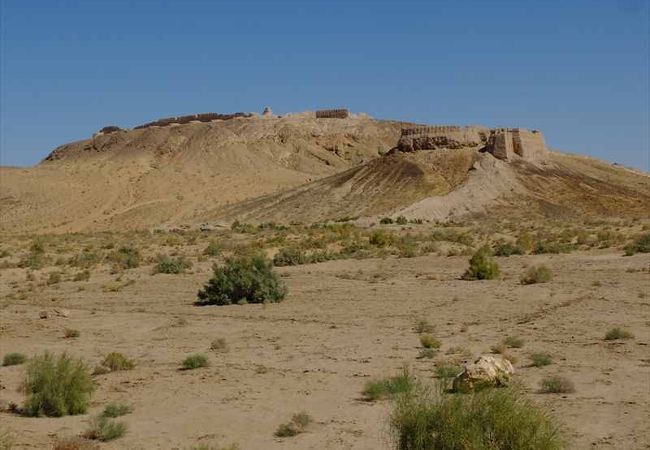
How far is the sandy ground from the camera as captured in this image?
1107cm

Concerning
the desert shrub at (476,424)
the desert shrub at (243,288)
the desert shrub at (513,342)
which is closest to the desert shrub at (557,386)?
the desert shrub at (513,342)

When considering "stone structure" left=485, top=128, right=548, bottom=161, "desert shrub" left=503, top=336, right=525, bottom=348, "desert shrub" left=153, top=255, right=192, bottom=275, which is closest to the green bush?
"desert shrub" left=503, top=336, right=525, bottom=348

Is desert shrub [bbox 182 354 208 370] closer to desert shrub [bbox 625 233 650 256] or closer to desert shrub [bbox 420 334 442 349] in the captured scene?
desert shrub [bbox 420 334 442 349]

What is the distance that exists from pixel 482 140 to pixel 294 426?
64621mm

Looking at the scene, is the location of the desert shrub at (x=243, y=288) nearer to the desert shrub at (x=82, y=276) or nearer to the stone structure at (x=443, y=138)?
the desert shrub at (x=82, y=276)

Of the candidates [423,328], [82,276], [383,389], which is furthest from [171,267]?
[383,389]

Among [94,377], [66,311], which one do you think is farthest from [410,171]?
[94,377]

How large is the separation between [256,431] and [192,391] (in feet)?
8.57

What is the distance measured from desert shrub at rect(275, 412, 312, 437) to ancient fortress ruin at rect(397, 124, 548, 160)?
2320 inches

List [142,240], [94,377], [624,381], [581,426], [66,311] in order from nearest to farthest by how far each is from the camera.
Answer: [581,426] → [624,381] → [94,377] → [66,311] → [142,240]

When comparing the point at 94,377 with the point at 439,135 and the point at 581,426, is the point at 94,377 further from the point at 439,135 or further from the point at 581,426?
the point at 439,135

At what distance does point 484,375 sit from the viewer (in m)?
11.6

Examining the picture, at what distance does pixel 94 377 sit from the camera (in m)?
14.3

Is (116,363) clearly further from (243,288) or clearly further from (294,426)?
(243,288)
